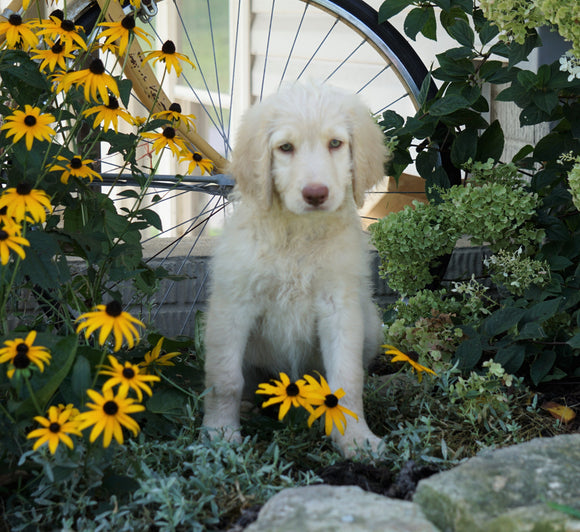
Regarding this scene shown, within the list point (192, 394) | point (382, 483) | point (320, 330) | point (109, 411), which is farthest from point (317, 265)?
point (109, 411)

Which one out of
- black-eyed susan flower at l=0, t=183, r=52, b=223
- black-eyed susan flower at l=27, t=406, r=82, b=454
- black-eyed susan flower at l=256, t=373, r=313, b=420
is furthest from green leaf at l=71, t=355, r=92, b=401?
black-eyed susan flower at l=256, t=373, r=313, b=420

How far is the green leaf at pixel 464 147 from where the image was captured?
287 cm

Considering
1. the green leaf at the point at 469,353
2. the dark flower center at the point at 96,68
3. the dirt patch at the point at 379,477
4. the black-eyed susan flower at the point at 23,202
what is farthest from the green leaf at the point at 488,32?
the black-eyed susan flower at the point at 23,202

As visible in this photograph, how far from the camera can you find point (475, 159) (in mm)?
2920

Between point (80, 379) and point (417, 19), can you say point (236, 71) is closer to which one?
point (417, 19)

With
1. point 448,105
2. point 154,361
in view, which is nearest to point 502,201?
point 448,105

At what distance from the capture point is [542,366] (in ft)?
8.32

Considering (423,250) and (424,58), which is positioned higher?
(424,58)

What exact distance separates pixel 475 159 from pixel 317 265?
1022mm

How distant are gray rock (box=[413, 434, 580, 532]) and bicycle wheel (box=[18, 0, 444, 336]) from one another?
4.19 ft

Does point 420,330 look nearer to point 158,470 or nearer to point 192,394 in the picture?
point 192,394

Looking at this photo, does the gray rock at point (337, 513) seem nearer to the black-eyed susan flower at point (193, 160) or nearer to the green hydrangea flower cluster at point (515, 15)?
the black-eyed susan flower at point (193, 160)

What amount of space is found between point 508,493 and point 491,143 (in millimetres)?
1705

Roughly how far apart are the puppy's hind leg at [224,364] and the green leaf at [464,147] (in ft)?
3.67
